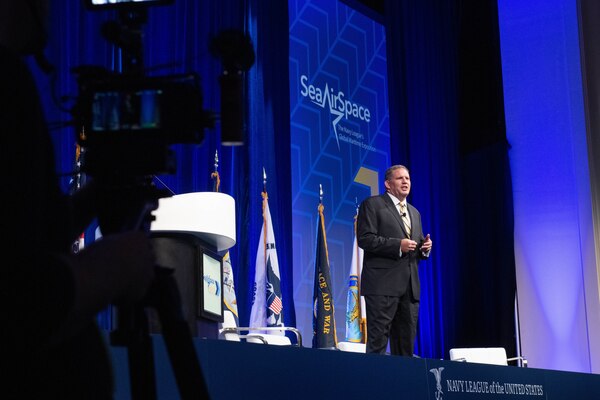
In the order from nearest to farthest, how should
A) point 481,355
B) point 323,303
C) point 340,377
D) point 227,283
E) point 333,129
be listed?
point 340,377 < point 227,283 < point 481,355 < point 323,303 < point 333,129

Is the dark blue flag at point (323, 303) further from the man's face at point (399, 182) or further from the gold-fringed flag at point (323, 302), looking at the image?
the man's face at point (399, 182)

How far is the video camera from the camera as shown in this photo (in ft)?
3.18

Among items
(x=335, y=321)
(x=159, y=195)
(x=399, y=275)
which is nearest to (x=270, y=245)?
(x=335, y=321)

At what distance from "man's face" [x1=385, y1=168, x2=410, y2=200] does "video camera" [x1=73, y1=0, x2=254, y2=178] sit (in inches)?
158

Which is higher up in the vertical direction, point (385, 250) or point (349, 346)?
point (385, 250)

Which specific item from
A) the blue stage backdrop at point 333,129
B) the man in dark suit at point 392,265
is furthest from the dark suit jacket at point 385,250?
the blue stage backdrop at point 333,129

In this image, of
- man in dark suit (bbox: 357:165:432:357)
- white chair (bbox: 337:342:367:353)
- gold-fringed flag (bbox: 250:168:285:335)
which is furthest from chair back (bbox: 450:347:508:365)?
man in dark suit (bbox: 357:165:432:357)

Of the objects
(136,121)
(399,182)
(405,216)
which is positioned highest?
(399,182)

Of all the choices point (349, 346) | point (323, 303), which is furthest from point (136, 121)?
point (323, 303)

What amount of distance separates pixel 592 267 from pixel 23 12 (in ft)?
25.0

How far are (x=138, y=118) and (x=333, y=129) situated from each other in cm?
733

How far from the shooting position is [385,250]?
479 centimetres

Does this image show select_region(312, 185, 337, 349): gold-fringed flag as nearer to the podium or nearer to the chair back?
the chair back

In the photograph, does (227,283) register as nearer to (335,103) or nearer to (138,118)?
(335,103)
